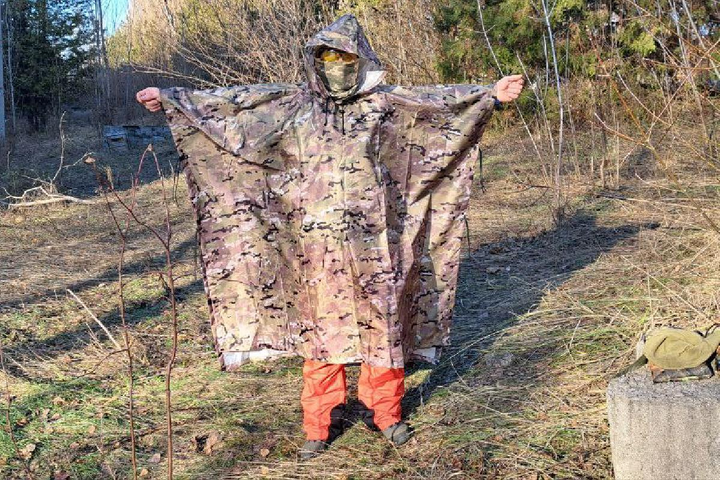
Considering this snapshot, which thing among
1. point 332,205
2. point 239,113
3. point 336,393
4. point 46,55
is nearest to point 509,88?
point 332,205

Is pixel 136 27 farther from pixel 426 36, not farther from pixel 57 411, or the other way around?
pixel 57 411

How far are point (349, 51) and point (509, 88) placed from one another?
75cm

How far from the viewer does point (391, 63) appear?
10570 mm

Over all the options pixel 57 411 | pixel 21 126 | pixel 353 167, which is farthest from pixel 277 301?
pixel 21 126

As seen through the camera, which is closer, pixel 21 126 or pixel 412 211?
pixel 412 211

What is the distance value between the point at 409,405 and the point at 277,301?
35.6 inches

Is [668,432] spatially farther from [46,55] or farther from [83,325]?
[46,55]

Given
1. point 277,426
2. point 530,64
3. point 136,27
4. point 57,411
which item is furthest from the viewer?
point 136,27

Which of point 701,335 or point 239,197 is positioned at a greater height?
point 239,197

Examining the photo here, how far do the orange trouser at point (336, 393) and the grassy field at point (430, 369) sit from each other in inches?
5.4

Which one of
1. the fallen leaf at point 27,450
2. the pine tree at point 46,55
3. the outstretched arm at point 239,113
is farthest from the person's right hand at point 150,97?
the pine tree at point 46,55

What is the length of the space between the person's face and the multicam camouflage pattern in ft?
Answer: 0.11

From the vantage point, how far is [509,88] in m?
3.70

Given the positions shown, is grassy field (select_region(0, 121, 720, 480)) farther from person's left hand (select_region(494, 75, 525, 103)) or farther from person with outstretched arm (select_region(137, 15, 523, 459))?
person's left hand (select_region(494, 75, 525, 103))
